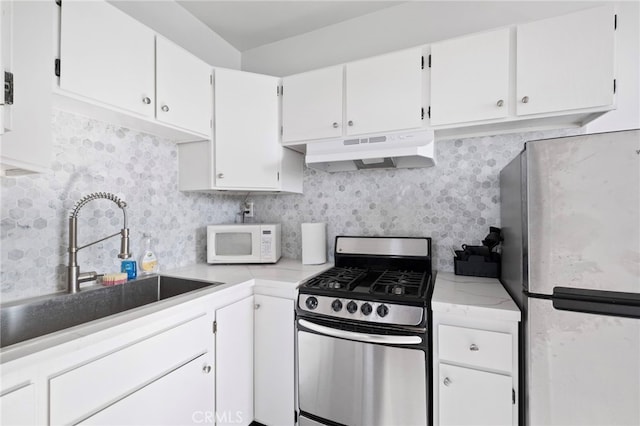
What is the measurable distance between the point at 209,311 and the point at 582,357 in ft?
5.03

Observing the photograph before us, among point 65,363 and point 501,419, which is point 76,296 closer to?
point 65,363

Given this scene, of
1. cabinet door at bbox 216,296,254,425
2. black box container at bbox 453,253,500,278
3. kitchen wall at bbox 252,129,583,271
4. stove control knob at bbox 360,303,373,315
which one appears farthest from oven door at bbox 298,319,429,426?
kitchen wall at bbox 252,129,583,271

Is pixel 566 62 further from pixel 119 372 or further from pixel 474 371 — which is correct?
pixel 119 372

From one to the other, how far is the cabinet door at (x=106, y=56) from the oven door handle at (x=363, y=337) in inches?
56.3

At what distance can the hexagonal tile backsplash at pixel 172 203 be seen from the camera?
1280 millimetres

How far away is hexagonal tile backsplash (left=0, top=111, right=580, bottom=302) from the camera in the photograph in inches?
50.4

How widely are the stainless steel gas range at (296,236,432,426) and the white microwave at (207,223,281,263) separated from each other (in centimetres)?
57

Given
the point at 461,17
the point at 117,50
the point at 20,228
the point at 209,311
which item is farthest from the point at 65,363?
the point at 461,17

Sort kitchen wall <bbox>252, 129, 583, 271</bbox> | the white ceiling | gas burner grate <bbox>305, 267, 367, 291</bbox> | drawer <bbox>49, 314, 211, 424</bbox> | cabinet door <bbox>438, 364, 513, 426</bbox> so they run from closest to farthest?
drawer <bbox>49, 314, 211, 424</bbox> < cabinet door <bbox>438, 364, 513, 426</bbox> < gas burner grate <bbox>305, 267, 367, 291</bbox> < kitchen wall <bbox>252, 129, 583, 271</bbox> < the white ceiling

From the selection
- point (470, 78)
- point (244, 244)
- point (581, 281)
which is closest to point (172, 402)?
point (244, 244)

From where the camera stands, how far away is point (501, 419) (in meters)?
1.14

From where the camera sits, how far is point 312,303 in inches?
58.1

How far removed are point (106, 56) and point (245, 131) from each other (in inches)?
32.0

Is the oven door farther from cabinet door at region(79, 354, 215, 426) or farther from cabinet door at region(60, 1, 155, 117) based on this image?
cabinet door at region(60, 1, 155, 117)
